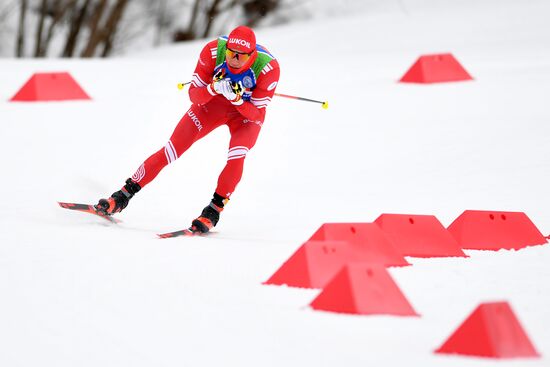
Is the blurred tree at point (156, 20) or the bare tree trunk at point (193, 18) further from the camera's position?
the bare tree trunk at point (193, 18)

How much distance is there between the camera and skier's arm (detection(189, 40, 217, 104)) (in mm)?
6578

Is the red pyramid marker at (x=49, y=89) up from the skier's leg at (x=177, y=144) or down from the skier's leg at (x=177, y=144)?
up

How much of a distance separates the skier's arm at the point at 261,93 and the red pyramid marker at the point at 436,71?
18.9 ft

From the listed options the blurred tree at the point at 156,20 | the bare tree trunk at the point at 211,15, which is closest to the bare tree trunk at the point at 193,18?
the blurred tree at the point at 156,20

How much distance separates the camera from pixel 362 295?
174 inches

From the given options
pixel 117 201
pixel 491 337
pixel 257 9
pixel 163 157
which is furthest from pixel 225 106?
pixel 257 9

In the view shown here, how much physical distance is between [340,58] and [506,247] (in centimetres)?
871

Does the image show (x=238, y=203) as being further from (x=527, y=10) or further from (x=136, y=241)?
(x=527, y=10)

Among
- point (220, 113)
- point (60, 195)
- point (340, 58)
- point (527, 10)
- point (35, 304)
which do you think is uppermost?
point (527, 10)

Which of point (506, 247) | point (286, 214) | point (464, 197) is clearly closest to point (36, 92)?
point (286, 214)

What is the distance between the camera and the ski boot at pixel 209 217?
21.0ft

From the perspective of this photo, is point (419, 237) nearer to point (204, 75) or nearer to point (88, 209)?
point (204, 75)

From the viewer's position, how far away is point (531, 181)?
8.22 meters

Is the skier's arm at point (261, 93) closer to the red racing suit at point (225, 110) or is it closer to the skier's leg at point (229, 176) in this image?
the red racing suit at point (225, 110)
